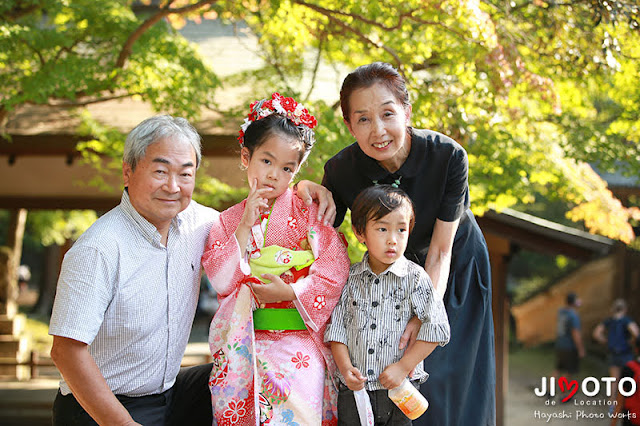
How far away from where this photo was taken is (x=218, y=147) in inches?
247

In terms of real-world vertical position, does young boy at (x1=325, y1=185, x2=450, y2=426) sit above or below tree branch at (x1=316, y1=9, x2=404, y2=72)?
below

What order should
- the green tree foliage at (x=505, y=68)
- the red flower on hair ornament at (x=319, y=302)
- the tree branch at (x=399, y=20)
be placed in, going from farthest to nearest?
1. the green tree foliage at (x=505, y=68)
2. the tree branch at (x=399, y=20)
3. the red flower on hair ornament at (x=319, y=302)

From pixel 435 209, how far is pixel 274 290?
81cm

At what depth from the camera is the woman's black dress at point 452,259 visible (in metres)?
2.78

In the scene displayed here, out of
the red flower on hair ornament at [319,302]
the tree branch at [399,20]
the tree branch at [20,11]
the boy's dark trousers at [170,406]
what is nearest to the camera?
the red flower on hair ornament at [319,302]

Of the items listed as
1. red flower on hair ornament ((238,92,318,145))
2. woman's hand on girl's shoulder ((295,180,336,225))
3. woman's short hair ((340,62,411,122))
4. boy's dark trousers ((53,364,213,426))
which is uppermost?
woman's short hair ((340,62,411,122))

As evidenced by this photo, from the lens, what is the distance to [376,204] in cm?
253

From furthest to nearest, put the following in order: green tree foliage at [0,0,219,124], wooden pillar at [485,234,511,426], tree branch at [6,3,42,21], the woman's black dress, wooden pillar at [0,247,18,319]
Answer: wooden pillar at [0,247,18,319], wooden pillar at [485,234,511,426], tree branch at [6,3,42,21], green tree foliage at [0,0,219,124], the woman's black dress

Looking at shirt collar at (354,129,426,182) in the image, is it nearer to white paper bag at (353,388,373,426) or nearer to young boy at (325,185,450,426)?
young boy at (325,185,450,426)

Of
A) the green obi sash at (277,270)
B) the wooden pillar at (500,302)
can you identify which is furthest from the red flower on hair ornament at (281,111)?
the wooden pillar at (500,302)

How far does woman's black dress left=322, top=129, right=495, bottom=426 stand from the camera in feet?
9.13

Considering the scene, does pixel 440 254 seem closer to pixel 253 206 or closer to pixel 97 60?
pixel 253 206

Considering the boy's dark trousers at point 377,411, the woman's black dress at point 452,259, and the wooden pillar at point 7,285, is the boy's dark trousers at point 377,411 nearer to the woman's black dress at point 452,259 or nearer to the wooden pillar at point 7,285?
the woman's black dress at point 452,259

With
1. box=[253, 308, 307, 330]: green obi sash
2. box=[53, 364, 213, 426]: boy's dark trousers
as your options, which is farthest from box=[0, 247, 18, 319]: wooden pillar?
box=[253, 308, 307, 330]: green obi sash
